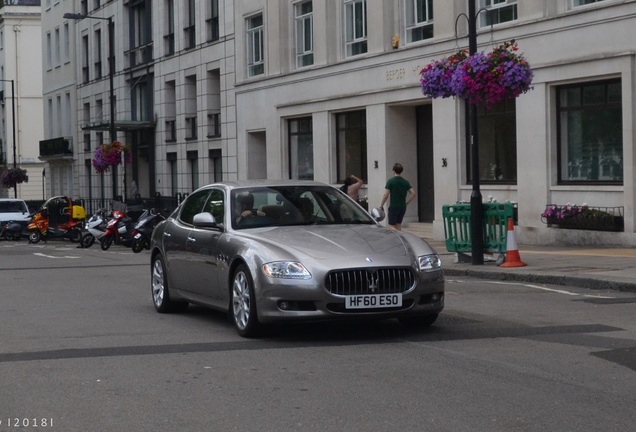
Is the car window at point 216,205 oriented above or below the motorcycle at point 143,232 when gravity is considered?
above

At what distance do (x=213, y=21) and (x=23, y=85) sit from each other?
43.5 m

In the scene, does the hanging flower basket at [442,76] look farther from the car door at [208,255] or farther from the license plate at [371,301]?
the license plate at [371,301]

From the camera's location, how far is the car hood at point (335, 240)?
415 inches

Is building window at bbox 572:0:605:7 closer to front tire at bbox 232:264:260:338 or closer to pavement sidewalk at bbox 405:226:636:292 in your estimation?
pavement sidewalk at bbox 405:226:636:292

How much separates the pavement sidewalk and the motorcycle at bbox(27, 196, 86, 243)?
18202mm

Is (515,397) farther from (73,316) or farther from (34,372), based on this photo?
(73,316)

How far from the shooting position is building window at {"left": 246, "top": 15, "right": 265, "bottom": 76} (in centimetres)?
3797

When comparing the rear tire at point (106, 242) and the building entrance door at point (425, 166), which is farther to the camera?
the rear tire at point (106, 242)

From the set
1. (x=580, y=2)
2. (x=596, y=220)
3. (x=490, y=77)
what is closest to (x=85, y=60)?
(x=580, y=2)

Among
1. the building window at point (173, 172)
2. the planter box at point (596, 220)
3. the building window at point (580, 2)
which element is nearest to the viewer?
the planter box at point (596, 220)

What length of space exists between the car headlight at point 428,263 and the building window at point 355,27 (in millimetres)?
21839

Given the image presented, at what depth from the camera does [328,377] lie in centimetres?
870

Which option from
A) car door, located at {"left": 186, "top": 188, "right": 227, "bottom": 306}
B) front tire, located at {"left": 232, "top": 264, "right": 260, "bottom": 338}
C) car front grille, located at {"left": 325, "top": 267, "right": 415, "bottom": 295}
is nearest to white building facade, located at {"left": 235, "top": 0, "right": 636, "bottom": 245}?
car door, located at {"left": 186, "top": 188, "right": 227, "bottom": 306}

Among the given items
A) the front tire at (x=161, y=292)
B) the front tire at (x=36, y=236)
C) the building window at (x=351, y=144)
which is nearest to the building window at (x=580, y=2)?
the building window at (x=351, y=144)
